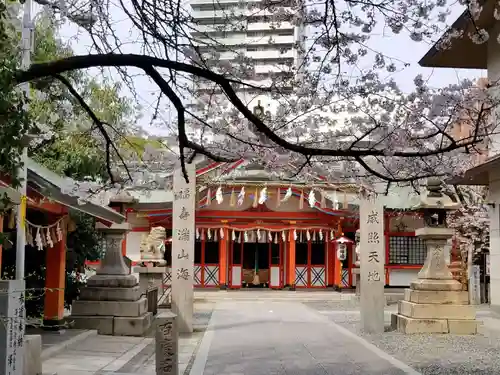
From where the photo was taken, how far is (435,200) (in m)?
14.5

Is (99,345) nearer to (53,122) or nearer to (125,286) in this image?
(125,286)

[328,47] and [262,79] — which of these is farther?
[262,79]

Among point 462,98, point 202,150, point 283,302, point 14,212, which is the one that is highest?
point 462,98

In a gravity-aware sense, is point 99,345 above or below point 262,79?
below

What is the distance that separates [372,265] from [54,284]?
720cm

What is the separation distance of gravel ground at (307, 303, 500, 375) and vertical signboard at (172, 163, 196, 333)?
4.15 m

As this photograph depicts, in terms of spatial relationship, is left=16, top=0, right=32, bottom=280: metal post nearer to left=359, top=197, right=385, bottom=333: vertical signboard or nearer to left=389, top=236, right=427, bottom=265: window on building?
left=359, top=197, right=385, bottom=333: vertical signboard

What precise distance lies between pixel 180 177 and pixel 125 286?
2853mm

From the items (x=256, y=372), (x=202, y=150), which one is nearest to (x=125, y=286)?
(x=256, y=372)

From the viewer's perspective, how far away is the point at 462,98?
7445 mm

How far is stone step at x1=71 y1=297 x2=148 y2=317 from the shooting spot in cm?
1316

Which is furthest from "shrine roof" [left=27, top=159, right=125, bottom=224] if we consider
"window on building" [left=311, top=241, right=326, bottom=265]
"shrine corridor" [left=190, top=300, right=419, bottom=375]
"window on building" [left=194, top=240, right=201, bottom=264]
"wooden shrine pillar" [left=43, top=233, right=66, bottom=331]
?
"window on building" [left=311, top=241, right=326, bottom=265]

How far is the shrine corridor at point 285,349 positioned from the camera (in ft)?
32.0

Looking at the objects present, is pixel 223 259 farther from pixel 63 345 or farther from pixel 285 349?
pixel 63 345
